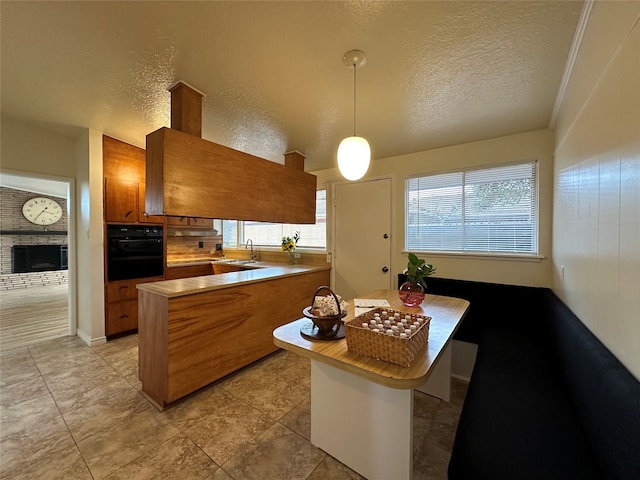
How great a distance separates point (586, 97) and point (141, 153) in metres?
4.32

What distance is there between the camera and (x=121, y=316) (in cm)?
329

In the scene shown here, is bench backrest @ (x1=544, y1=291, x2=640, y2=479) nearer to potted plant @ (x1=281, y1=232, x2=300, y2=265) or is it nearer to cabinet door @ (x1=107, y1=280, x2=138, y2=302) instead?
potted plant @ (x1=281, y1=232, x2=300, y2=265)

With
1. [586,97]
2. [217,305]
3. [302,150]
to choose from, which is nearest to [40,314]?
[217,305]

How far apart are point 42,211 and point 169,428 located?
8.07 metres

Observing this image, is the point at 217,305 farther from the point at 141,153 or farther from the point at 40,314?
the point at 40,314

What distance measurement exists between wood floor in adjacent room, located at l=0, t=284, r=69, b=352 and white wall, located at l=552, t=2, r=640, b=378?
514 cm

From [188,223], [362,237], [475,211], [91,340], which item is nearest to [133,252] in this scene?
[91,340]

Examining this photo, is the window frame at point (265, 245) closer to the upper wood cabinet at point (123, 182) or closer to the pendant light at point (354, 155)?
the upper wood cabinet at point (123, 182)

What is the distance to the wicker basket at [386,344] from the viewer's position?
1.08m

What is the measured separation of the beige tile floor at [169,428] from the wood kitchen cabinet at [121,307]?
634 millimetres

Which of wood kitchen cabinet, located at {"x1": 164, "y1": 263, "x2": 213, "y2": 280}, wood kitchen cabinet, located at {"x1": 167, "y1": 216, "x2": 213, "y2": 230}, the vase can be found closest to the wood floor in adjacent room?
wood kitchen cabinet, located at {"x1": 164, "y1": 263, "x2": 213, "y2": 280}

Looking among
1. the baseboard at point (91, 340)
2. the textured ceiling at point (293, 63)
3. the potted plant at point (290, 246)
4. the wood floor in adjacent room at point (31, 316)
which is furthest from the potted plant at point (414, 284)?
the wood floor in adjacent room at point (31, 316)

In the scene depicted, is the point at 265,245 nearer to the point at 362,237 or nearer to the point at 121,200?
the point at 362,237

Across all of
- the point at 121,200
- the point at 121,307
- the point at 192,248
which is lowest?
the point at 121,307
